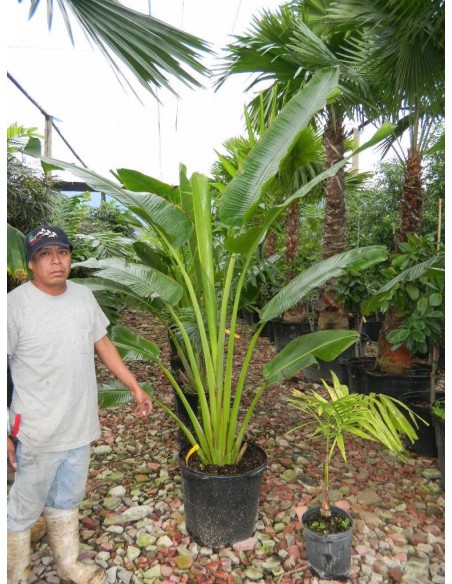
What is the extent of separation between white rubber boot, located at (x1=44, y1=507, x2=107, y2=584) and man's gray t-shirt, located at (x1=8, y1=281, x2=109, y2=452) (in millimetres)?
372

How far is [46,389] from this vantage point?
182 centimetres

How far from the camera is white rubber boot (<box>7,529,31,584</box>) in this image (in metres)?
1.85

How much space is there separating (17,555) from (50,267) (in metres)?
1.17

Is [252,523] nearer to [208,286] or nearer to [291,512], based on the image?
[291,512]

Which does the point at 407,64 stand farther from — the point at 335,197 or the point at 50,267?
the point at 50,267

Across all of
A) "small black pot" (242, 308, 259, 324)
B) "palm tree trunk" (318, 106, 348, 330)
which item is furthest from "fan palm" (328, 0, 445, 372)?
"small black pot" (242, 308, 259, 324)

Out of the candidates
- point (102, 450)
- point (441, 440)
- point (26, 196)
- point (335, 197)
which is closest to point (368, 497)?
point (441, 440)

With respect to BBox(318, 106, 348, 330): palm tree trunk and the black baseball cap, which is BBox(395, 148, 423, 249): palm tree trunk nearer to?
BBox(318, 106, 348, 330): palm tree trunk

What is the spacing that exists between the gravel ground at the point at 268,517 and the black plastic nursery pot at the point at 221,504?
0.06 meters

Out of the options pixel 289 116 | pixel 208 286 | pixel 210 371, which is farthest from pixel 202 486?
pixel 289 116

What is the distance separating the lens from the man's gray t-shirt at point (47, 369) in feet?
5.90

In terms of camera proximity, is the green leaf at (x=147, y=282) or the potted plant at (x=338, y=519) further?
the green leaf at (x=147, y=282)

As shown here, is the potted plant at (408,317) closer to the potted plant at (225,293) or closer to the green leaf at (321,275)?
the green leaf at (321,275)

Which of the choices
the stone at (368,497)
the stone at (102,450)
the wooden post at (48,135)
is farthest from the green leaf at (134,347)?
the wooden post at (48,135)
